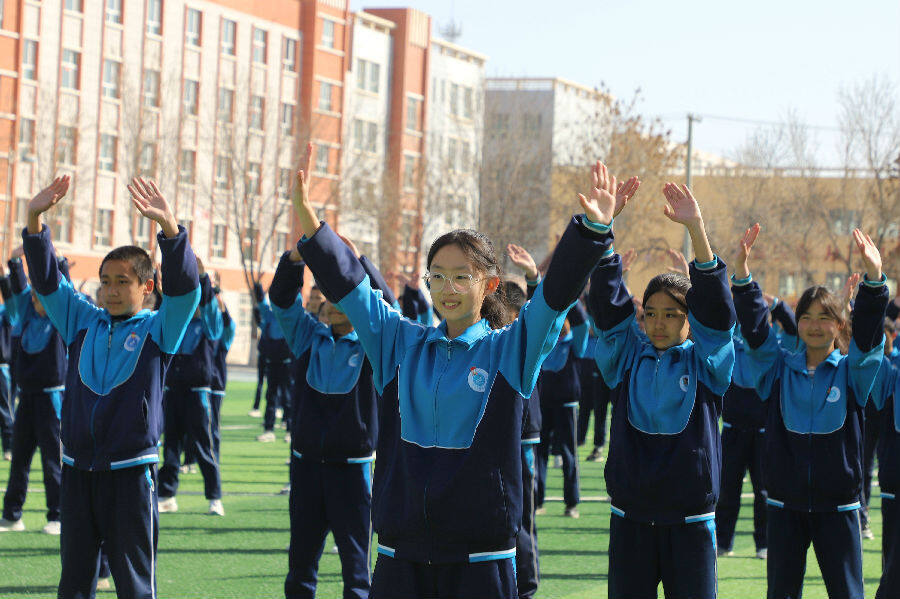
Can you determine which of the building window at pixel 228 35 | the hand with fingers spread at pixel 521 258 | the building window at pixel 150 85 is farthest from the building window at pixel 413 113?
the hand with fingers spread at pixel 521 258

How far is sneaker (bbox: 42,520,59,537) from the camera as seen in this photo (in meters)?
9.46

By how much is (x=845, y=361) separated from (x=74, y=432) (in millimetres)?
3893

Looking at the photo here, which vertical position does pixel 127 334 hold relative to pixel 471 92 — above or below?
below

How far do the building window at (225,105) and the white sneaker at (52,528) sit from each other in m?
37.5

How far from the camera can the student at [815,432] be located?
611 centimetres

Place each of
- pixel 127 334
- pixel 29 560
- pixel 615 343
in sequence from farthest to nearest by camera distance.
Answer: pixel 29 560 < pixel 127 334 < pixel 615 343

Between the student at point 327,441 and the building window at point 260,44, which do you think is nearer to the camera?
the student at point 327,441

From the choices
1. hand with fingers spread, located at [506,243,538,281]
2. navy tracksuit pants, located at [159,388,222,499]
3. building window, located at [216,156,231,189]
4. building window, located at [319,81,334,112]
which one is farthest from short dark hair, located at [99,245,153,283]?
building window, located at [319,81,334,112]

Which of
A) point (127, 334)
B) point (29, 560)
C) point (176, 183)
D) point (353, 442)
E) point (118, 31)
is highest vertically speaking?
point (118, 31)

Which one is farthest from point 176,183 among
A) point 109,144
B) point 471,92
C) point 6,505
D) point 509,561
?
point 509,561

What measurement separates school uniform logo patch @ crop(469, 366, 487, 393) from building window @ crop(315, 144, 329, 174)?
47.8 m

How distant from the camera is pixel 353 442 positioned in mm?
7078

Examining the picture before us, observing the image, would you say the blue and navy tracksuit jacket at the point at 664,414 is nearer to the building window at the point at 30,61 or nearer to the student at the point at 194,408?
the student at the point at 194,408

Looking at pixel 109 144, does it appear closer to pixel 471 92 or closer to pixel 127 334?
pixel 471 92
